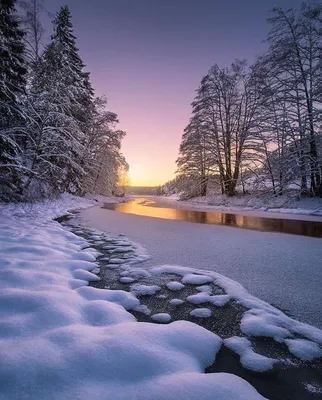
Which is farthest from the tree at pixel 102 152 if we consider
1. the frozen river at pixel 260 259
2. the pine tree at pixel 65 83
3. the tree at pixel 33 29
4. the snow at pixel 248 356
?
the snow at pixel 248 356

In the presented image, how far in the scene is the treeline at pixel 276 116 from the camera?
11.0 metres

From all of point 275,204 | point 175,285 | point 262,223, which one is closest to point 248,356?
point 175,285

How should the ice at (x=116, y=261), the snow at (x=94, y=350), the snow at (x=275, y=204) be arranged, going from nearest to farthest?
the snow at (x=94, y=350)
the ice at (x=116, y=261)
the snow at (x=275, y=204)

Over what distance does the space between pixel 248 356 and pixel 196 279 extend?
1200 millimetres

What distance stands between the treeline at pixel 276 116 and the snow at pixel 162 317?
1122 cm

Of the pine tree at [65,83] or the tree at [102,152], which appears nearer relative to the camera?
the pine tree at [65,83]

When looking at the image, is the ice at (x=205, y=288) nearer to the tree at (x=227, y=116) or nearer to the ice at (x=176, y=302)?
the ice at (x=176, y=302)

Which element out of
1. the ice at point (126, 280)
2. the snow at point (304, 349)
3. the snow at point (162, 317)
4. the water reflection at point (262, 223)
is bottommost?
the snow at point (304, 349)

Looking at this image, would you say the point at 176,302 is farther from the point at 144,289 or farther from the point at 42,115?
the point at 42,115

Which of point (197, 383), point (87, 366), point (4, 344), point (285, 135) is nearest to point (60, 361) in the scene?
point (87, 366)

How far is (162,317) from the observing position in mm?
1795

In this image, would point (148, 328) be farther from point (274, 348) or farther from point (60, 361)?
point (274, 348)

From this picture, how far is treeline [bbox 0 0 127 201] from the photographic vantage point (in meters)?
6.73

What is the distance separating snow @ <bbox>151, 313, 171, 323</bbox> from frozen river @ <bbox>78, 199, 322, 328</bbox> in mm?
998
